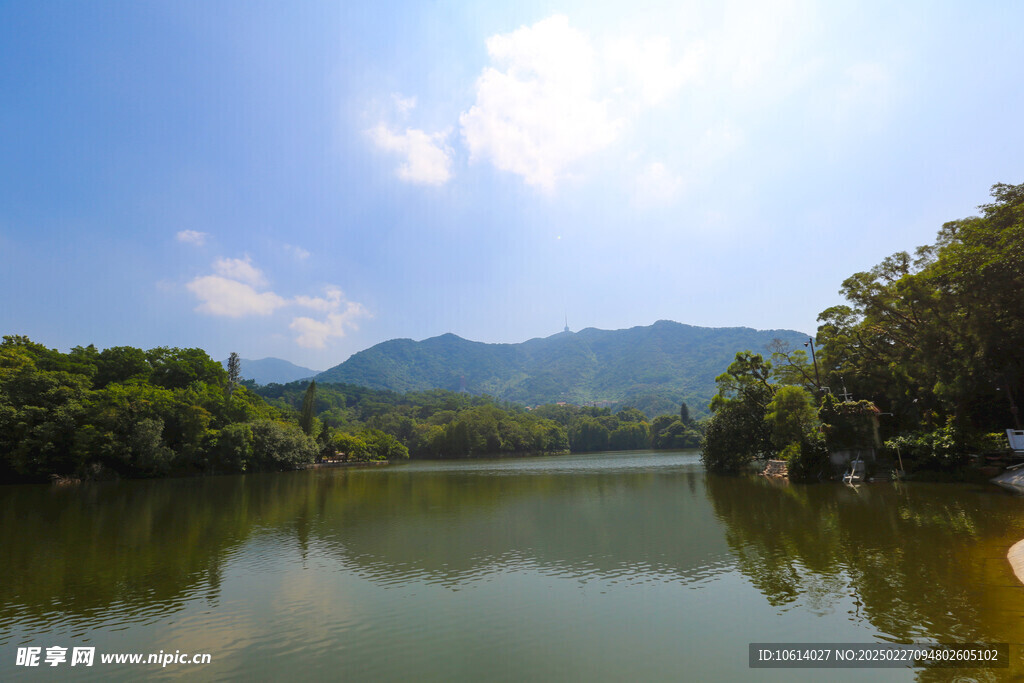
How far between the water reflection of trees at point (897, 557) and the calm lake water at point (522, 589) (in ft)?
0.22

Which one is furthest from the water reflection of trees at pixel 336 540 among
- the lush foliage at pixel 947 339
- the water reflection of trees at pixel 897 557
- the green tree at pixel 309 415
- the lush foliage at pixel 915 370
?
the green tree at pixel 309 415

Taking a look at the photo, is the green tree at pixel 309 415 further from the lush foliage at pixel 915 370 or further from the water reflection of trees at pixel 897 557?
the water reflection of trees at pixel 897 557

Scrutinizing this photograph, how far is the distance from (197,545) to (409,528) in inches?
296

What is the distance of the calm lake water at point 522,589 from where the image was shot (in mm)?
7672

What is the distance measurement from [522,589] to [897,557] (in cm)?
958

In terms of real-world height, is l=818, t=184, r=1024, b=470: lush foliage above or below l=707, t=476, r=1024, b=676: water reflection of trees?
above

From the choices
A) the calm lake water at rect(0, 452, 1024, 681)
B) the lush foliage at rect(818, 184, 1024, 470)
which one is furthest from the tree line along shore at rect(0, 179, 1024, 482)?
the calm lake water at rect(0, 452, 1024, 681)

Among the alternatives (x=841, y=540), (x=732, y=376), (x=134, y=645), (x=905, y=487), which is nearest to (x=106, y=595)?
(x=134, y=645)

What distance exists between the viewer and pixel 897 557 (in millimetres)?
12023

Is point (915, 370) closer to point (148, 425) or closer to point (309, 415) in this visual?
point (148, 425)

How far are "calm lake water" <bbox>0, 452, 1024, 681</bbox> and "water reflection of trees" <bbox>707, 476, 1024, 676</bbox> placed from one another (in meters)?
0.07

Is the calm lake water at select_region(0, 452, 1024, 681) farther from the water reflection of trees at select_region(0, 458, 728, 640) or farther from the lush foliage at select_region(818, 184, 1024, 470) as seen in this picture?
the lush foliage at select_region(818, 184, 1024, 470)

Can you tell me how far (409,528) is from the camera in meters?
19.6

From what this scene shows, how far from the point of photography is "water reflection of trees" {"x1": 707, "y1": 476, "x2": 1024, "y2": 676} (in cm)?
823
